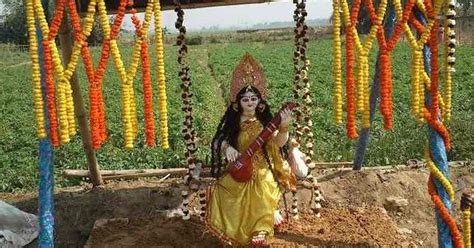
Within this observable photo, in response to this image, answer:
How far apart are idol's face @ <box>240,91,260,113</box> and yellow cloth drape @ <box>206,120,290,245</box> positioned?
14 centimetres

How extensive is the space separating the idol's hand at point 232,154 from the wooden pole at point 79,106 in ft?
6.88

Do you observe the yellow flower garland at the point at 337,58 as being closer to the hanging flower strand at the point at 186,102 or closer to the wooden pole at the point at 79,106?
the hanging flower strand at the point at 186,102

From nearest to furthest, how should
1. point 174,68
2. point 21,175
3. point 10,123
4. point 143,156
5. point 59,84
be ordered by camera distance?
point 59,84
point 21,175
point 143,156
point 10,123
point 174,68

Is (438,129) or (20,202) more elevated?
(438,129)

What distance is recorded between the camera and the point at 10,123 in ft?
43.5

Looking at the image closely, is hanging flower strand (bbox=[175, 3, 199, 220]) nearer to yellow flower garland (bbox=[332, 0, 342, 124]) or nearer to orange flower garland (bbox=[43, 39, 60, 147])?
orange flower garland (bbox=[43, 39, 60, 147])

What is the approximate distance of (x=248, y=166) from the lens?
485 cm

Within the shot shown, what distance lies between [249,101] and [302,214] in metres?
1.63

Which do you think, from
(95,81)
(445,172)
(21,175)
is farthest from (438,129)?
(21,175)

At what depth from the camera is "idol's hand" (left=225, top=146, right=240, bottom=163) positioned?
16.0 feet

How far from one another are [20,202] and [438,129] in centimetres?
510

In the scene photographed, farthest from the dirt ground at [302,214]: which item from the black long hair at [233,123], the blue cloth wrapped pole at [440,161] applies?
the black long hair at [233,123]

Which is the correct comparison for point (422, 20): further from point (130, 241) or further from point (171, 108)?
point (171, 108)

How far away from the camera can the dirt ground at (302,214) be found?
17.2 ft
